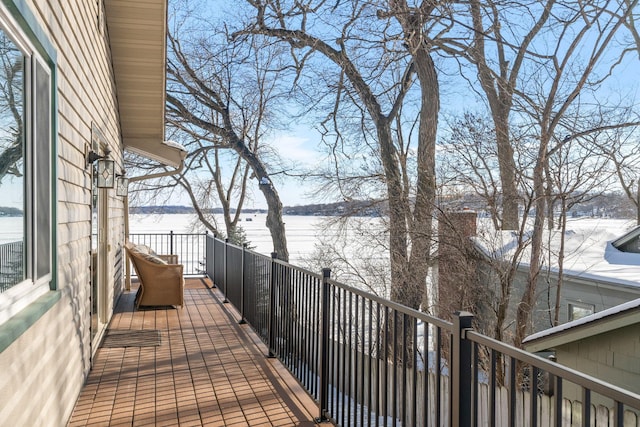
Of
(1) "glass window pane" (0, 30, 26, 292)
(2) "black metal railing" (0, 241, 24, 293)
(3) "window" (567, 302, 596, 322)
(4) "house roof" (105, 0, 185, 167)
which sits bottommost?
(3) "window" (567, 302, 596, 322)

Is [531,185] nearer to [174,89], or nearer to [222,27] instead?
[222,27]

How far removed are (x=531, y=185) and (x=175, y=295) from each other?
6371mm

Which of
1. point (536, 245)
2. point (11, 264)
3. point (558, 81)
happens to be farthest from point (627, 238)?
point (11, 264)

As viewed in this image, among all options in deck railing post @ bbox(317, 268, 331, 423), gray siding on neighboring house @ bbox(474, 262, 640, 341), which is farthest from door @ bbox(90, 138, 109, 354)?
gray siding on neighboring house @ bbox(474, 262, 640, 341)

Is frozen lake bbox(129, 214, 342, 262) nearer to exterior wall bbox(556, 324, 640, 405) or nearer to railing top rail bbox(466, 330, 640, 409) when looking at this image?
exterior wall bbox(556, 324, 640, 405)

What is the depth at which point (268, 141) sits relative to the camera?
19.0 metres

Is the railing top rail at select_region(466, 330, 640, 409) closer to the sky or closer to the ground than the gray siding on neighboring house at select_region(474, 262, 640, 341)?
closer to the sky

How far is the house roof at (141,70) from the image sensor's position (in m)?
5.81

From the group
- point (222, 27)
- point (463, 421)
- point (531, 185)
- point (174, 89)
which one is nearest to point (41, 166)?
point (463, 421)

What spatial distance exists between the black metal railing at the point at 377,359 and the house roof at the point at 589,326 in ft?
2.21

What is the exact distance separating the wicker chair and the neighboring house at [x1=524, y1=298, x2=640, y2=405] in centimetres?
499

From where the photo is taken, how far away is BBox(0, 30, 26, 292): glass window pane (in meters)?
2.09

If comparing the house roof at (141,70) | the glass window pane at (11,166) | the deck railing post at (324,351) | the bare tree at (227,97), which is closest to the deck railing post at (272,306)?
the deck railing post at (324,351)

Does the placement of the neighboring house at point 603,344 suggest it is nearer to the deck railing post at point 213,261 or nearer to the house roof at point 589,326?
the house roof at point 589,326
